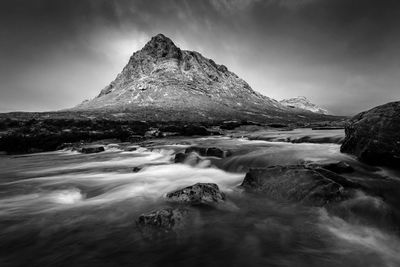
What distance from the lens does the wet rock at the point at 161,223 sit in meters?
5.20

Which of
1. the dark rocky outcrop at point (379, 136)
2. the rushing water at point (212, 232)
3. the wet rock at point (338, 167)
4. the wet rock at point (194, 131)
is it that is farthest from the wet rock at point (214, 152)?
the wet rock at point (194, 131)

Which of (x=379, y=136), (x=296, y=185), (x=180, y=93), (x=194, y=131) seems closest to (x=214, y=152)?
(x=296, y=185)

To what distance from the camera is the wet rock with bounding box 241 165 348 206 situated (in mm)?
6074

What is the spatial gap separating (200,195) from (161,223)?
157cm

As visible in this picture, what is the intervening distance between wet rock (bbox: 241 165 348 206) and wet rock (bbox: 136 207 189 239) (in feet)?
8.57

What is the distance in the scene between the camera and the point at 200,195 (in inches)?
266

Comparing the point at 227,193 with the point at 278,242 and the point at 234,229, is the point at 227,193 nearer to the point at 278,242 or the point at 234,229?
the point at 234,229

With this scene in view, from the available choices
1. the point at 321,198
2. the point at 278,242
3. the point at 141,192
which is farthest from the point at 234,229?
the point at 141,192

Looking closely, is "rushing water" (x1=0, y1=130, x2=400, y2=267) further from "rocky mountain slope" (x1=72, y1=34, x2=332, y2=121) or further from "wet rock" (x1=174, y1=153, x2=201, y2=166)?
"rocky mountain slope" (x1=72, y1=34, x2=332, y2=121)

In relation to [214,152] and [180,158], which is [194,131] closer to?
[180,158]

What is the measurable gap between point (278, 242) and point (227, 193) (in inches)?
116

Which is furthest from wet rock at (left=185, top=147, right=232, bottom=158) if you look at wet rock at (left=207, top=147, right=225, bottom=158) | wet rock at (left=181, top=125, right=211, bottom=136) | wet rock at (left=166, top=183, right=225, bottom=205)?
wet rock at (left=181, top=125, right=211, bottom=136)

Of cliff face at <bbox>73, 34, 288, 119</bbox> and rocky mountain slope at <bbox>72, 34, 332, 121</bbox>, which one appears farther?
cliff face at <bbox>73, 34, 288, 119</bbox>

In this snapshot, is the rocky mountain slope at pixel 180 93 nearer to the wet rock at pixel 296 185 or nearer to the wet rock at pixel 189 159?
the wet rock at pixel 189 159
